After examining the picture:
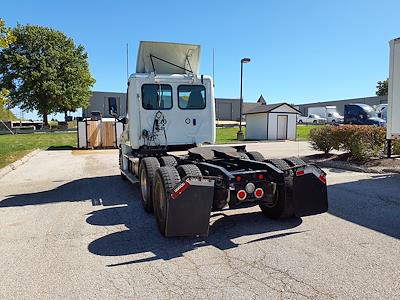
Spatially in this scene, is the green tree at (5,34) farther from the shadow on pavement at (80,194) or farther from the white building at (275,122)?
the white building at (275,122)

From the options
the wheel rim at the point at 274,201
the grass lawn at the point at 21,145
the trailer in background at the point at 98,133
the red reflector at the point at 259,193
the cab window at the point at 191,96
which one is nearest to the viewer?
the red reflector at the point at 259,193

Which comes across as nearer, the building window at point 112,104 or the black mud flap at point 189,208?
the black mud flap at point 189,208

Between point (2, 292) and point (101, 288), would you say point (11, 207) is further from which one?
point (101, 288)

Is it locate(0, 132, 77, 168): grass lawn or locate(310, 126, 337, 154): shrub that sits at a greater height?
locate(310, 126, 337, 154): shrub

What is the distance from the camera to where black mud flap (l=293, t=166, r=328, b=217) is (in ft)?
18.0

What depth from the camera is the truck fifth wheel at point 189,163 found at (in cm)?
480

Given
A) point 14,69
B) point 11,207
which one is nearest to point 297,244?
point 11,207

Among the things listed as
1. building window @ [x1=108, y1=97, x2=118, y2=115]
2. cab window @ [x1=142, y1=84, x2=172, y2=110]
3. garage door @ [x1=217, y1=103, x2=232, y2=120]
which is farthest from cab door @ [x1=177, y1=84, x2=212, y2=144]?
garage door @ [x1=217, y1=103, x2=232, y2=120]

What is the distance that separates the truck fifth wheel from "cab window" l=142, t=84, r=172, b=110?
2cm

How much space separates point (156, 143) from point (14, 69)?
45.3 meters

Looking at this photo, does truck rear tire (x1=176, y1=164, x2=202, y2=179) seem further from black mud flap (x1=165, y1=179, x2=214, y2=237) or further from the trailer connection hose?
the trailer connection hose

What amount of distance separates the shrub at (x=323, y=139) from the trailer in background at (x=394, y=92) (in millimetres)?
3247

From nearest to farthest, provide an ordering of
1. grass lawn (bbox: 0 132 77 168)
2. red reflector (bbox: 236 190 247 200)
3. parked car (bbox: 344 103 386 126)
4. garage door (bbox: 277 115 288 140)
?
1. red reflector (bbox: 236 190 247 200)
2. grass lawn (bbox: 0 132 77 168)
3. garage door (bbox: 277 115 288 140)
4. parked car (bbox: 344 103 386 126)

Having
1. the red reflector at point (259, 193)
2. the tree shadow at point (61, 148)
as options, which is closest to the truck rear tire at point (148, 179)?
the red reflector at point (259, 193)
